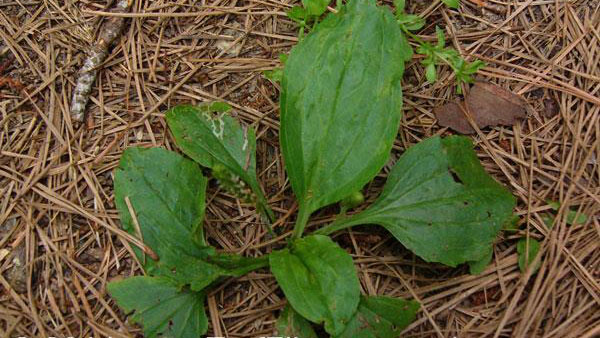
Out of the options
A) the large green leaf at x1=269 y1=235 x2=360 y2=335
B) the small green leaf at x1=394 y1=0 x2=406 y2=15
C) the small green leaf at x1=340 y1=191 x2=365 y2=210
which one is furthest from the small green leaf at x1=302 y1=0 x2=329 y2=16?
the large green leaf at x1=269 y1=235 x2=360 y2=335

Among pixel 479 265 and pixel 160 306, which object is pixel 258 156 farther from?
pixel 479 265

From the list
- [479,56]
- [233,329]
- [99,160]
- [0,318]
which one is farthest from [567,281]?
[0,318]

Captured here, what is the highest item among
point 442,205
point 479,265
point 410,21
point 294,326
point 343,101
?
point 410,21

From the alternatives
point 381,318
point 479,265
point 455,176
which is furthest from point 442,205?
point 381,318

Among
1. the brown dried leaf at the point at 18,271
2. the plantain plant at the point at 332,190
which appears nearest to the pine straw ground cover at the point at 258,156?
the brown dried leaf at the point at 18,271

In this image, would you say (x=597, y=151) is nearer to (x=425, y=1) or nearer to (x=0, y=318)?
(x=425, y=1)

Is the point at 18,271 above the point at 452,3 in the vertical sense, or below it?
below

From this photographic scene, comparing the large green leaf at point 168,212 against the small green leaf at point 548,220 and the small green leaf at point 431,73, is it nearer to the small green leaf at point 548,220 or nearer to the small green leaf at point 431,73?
the small green leaf at point 431,73
